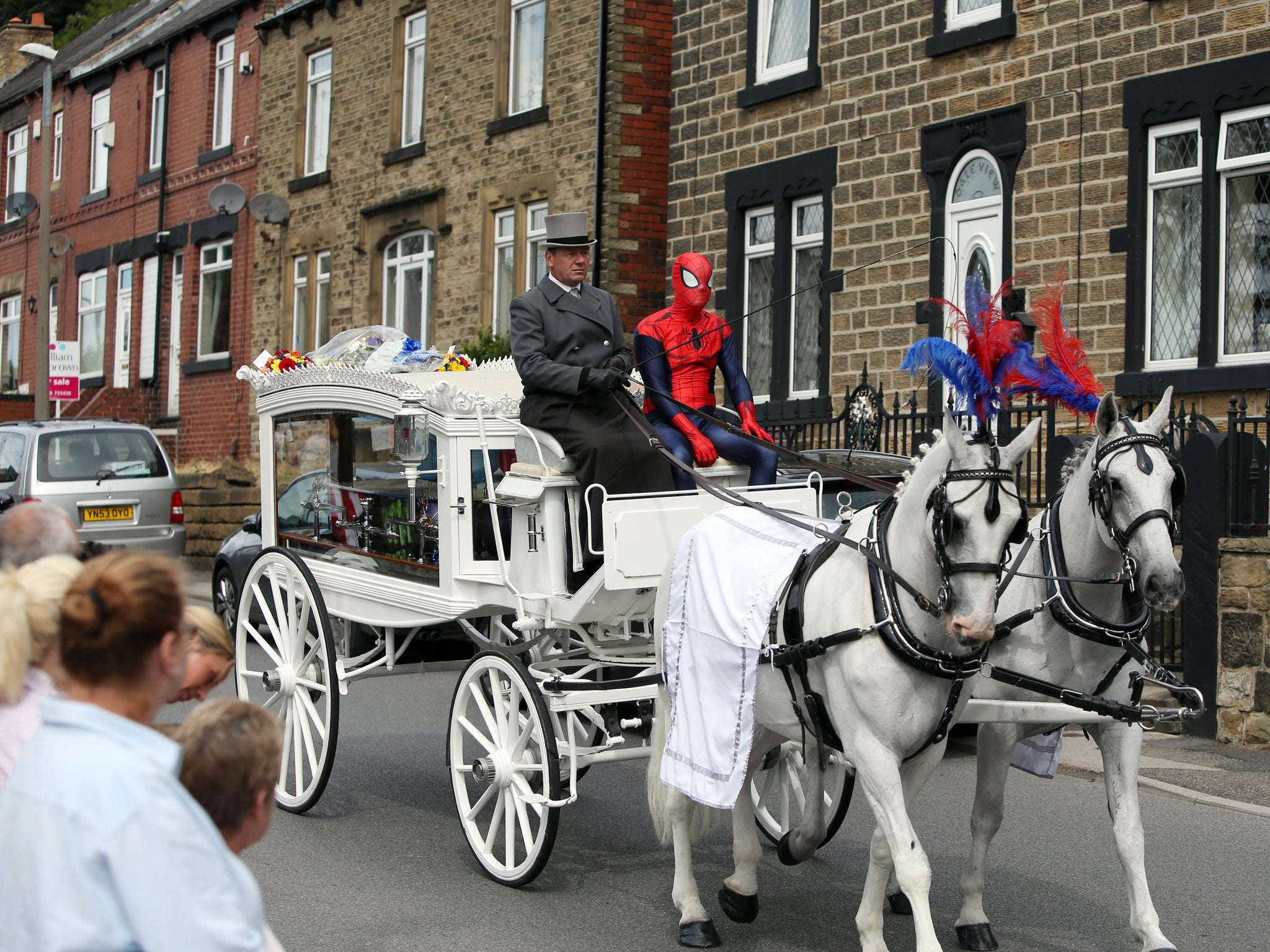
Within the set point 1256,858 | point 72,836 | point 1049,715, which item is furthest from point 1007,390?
point 72,836

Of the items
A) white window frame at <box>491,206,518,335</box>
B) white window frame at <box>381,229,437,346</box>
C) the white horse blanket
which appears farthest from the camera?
white window frame at <box>381,229,437,346</box>

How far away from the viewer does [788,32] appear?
1648 centimetres

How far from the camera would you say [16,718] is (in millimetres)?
3059

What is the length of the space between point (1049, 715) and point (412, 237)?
19.2 m

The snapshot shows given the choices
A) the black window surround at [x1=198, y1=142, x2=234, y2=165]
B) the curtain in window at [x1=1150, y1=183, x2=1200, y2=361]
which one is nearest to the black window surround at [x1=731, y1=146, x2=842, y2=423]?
the curtain in window at [x1=1150, y1=183, x2=1200, y2=361]

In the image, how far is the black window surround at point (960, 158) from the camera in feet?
45.1

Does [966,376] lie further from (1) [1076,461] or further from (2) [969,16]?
(2) [969,16]

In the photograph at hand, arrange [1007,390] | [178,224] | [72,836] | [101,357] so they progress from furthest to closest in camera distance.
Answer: [101,357] → [178,224] → [1007,390] → [72,836]

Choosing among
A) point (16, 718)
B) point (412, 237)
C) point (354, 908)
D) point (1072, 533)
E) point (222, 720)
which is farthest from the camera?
point (412, 237)

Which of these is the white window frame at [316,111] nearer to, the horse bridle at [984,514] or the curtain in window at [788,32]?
the curtain in window at [788,32]

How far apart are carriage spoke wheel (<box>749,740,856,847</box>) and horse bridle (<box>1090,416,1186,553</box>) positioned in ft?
6.12

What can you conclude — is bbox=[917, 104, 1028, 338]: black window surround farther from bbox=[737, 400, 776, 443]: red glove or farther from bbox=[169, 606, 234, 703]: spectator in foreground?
bbox=[169, 606, 234, 703]: spectator in foreground

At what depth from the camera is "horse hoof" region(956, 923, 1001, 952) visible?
17.6 feet

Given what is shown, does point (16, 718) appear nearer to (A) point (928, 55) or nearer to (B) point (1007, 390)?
(B) point (1007, 390)
